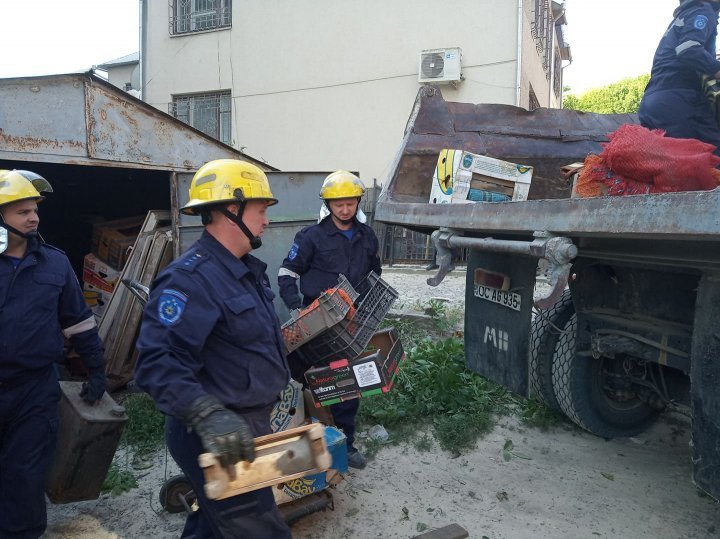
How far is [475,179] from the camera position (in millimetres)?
3107

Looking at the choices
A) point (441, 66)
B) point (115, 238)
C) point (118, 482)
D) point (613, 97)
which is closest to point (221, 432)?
point (118, 482)

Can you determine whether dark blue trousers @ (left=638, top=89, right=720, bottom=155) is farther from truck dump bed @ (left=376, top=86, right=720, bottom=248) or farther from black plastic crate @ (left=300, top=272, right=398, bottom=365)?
black plastic crate @ (left=300, top=272, right=398, bottom=365)

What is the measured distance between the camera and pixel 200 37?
47.7 feet

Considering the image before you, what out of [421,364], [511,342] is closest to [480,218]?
[511,342]

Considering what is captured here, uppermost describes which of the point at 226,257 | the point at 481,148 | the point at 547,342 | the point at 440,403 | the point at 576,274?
the point at 481,148

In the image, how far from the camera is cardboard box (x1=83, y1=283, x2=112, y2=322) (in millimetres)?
6117

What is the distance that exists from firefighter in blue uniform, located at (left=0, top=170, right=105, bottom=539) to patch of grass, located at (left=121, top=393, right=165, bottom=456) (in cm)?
119

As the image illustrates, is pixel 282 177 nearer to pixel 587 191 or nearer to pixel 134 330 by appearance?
pixel 134 330

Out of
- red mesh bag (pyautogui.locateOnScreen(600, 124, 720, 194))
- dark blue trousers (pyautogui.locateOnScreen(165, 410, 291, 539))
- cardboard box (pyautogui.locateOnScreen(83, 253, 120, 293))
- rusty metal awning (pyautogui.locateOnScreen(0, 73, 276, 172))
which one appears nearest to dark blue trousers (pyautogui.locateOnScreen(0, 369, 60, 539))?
dark blue trousers (pyautogui.locateOnScreen(165, 410, 291, 539))

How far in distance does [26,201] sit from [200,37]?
12947 millimetres

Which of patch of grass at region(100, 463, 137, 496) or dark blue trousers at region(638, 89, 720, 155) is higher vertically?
dark blue trousers at region(638, 89, 720, 155)

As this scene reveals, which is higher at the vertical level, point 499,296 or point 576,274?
point 576,274

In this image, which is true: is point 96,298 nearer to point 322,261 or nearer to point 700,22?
point 322,261

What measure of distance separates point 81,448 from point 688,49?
3673mm
